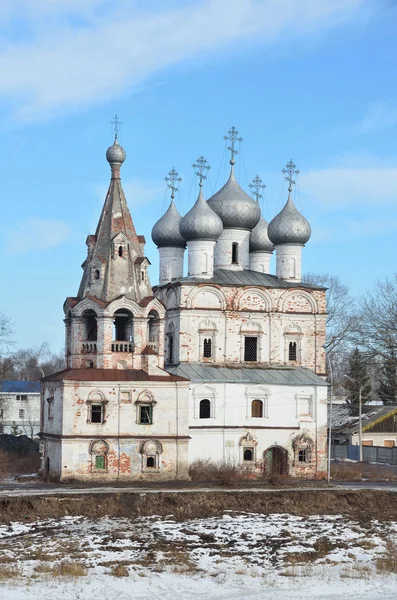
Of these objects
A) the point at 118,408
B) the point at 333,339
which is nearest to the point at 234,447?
the point at 118,408

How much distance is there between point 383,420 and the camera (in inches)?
2042

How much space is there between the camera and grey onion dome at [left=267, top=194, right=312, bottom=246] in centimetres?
4334

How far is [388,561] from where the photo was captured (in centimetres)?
2491

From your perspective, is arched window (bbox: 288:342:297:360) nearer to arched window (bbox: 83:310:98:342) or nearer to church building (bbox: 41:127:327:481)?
church building (bbox: 41:127:327:481)

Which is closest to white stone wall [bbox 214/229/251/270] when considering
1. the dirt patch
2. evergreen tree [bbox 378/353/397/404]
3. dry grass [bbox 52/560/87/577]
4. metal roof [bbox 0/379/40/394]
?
evergreen tree [bbox 378/353/397/404]

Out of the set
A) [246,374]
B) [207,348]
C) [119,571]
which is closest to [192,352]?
[207,348]

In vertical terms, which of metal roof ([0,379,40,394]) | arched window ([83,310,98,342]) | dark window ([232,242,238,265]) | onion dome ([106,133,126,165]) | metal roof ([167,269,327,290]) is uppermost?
onion dome ([106,133,126,165])

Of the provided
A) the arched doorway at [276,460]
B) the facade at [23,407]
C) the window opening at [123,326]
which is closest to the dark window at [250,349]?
the arched doorway at [276,460]

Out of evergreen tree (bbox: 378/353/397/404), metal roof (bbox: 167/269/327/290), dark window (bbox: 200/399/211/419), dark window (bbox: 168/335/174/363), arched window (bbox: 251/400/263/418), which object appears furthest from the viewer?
evergreen tree (bbox: 378/353/397/404)

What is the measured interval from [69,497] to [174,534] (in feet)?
15.3

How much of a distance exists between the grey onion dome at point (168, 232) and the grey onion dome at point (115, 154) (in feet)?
16.2

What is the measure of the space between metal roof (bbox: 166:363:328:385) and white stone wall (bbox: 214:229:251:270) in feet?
15.4

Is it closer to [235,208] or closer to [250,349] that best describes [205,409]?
[250,349]

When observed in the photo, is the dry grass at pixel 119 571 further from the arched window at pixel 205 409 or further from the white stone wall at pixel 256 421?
the arched window at pixel 205 409
